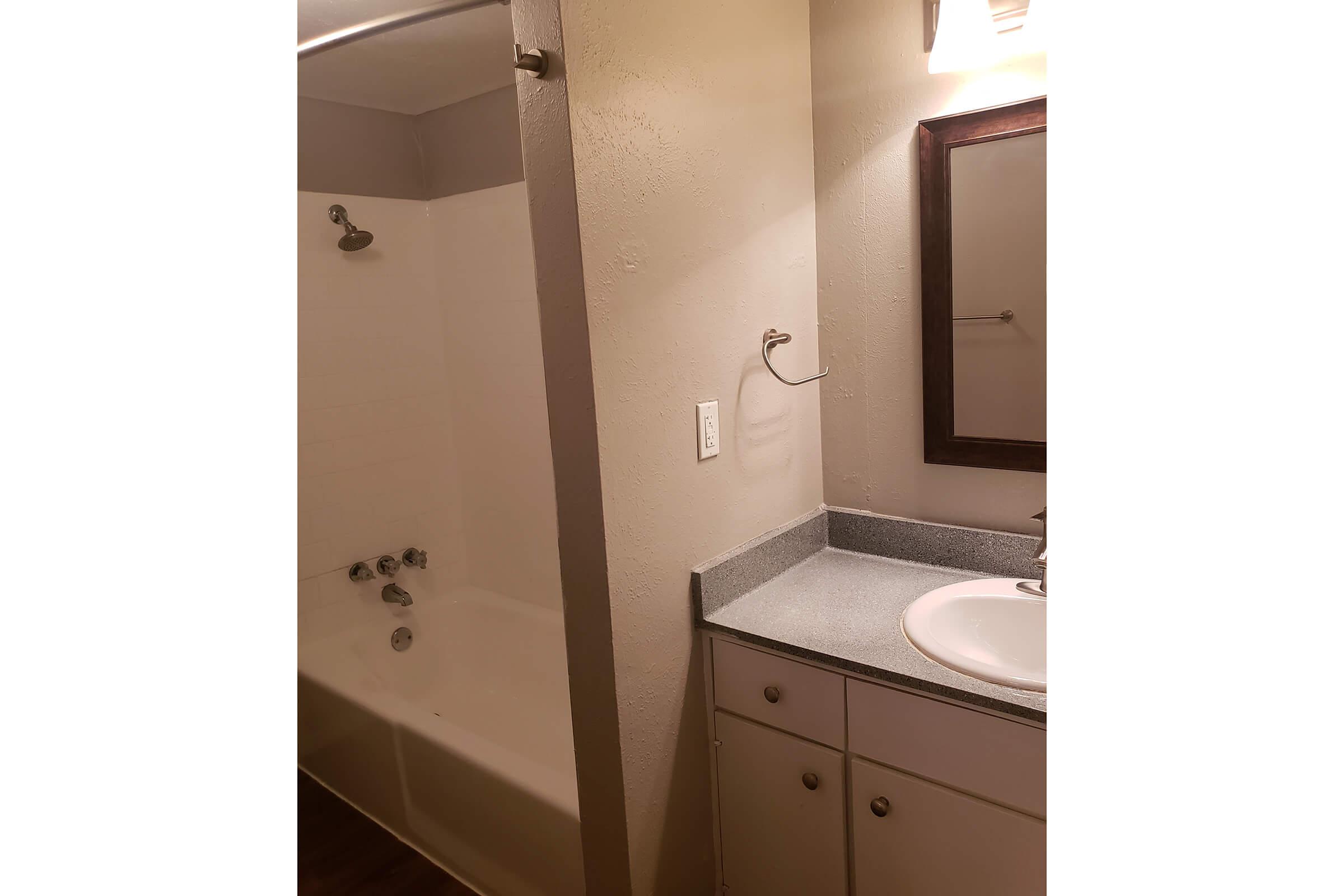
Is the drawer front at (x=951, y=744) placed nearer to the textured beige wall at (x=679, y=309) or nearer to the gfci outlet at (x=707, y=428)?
the textured beige wall at (x=679, y=309)

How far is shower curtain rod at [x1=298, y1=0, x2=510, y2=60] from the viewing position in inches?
54.9

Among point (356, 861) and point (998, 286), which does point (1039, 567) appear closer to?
point (998, 286)

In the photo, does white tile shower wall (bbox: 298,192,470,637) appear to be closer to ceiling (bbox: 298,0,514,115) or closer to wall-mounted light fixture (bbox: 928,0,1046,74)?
ceiling (bbox: 298,0,514,115)

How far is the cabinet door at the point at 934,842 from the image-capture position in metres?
1.37

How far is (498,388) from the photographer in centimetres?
312

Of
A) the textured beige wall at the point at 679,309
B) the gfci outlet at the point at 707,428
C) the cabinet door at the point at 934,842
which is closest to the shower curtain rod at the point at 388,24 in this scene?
the textured beige wall at the point at 679,309

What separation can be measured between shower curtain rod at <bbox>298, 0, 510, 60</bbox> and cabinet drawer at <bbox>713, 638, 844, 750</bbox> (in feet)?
4.24

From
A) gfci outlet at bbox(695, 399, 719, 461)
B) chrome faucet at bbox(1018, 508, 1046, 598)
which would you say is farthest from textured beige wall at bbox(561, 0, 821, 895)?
chrome faucet at bbox(1018, 508, 1046, 598)

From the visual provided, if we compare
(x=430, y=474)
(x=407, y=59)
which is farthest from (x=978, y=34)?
(x=430, y=474)
